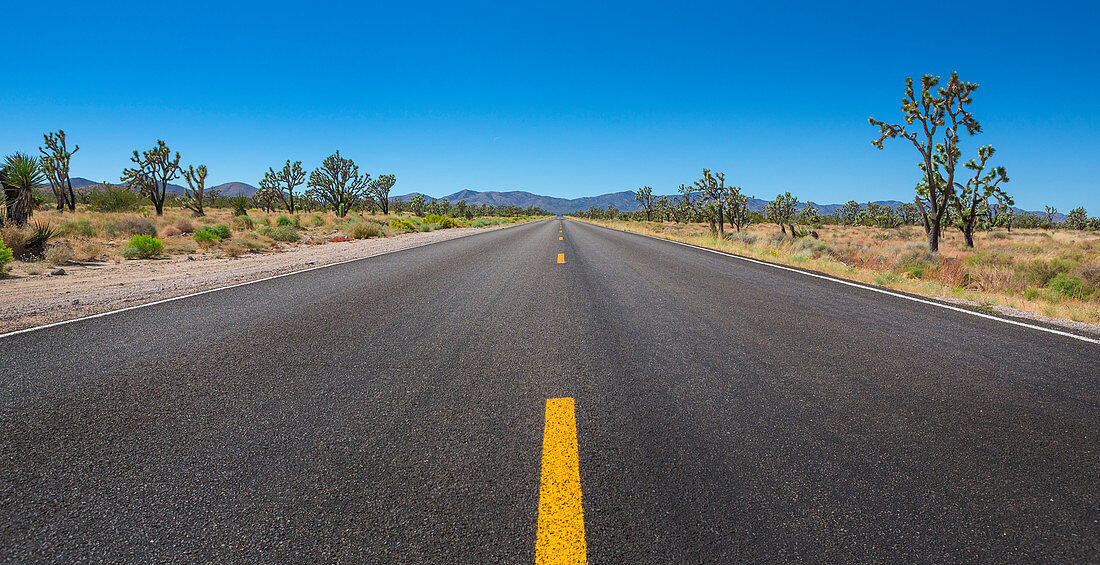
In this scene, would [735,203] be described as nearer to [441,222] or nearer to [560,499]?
[441,222]

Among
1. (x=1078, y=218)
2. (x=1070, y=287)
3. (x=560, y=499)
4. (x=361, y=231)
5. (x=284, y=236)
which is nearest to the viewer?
(x=560, y=499)

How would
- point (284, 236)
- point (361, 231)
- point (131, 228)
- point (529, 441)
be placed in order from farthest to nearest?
point (361, 231) → point (284, 236) → point (131, 228) → point (529, 441)

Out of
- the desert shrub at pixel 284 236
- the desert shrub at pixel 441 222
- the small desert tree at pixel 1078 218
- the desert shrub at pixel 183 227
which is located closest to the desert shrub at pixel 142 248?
the desert shrub at pixel 284 236

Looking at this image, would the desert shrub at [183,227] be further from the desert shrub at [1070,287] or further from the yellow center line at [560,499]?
the desert shrub at [1070,287]

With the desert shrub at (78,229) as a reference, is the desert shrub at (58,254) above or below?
below

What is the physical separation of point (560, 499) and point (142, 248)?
1499 cm

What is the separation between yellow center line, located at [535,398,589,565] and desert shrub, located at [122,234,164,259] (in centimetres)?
1438

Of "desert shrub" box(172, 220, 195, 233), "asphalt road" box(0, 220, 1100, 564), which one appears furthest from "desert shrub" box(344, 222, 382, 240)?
"asphalt road" box(0, 220, 1100, 564)

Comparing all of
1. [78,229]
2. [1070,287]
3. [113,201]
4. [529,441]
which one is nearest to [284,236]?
[78,229]

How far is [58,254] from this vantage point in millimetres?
10430

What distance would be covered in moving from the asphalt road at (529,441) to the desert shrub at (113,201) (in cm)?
4089

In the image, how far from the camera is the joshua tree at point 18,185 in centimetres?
1155

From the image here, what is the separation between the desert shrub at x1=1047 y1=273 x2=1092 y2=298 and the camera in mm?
9570

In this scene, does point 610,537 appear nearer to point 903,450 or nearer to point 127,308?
point 903,450
